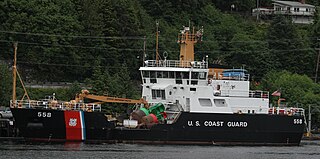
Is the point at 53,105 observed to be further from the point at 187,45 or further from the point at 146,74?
the point at 187,45

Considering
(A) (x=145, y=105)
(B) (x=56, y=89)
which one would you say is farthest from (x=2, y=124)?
(B) (x=56, y=89)

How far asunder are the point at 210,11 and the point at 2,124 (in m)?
52.5

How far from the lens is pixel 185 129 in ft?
217

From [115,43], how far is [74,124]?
2862 centimetres

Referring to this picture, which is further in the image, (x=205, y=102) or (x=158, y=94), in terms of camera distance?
(x=205, y=102)

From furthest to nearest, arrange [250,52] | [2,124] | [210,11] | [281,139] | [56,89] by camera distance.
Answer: [210,11] < [250,52] < [56,89] < [281,139] < [2,124]

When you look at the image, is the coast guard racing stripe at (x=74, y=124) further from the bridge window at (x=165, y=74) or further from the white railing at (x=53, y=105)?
the bridge window at (x=165, y=74)

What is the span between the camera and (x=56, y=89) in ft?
276

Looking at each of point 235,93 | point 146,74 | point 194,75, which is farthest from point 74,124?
point 235,93

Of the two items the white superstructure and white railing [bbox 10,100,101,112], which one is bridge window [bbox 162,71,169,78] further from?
white railing [bbox 10,100,101,112]

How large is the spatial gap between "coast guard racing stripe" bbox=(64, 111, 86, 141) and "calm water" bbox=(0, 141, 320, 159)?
1.06 meters

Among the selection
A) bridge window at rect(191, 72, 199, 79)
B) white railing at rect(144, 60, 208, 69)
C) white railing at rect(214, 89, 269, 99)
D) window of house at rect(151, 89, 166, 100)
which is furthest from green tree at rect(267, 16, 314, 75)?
window of house at rect(151, 89, 166, 100)

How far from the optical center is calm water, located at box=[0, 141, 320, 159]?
185 feet

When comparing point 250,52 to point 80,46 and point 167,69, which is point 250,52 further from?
point 167,69
